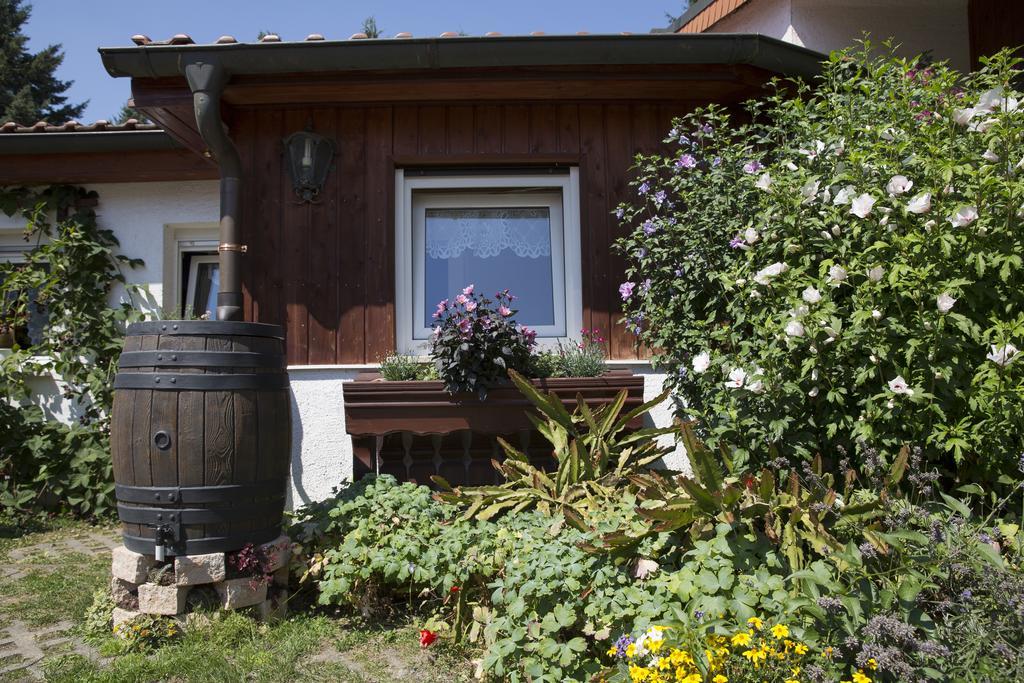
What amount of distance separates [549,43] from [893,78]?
1829mm

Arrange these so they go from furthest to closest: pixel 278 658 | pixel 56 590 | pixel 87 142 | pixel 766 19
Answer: pixel 766 19
pixel 87 142
pixel 56 590
pixel 278 658

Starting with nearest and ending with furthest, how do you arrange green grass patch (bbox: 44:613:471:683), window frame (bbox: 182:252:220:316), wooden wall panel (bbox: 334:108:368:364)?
green grass patch (bbox: 44:613:471:683)
wooden wall panel (bbox: 334:108:368:364)
window frame (bbox: 182:252:220:316)

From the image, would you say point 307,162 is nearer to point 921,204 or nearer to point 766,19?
point 921,204

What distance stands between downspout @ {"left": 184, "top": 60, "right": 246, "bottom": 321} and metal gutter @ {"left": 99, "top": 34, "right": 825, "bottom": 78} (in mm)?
92

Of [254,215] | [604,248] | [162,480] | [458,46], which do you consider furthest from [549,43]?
[162,480]

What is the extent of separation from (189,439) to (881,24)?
5.90 metres

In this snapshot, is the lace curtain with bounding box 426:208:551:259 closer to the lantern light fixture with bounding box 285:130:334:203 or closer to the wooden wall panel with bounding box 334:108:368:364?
the wooden wall panel with bounding box 334:108:368:364

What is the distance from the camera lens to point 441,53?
13.6ft

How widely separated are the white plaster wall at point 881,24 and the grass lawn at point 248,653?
5239 millimetres

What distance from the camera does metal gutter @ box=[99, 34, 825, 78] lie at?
4.11 metres

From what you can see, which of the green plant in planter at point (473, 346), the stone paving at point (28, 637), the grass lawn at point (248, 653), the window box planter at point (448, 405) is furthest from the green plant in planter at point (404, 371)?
the stone paving at point (28, 637)

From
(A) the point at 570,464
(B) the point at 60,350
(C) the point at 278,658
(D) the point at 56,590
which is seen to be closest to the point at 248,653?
(C) the point at 278,658

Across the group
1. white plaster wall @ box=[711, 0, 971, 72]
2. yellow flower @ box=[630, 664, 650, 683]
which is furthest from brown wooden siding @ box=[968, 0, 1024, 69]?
yellow flower @ box=[630, 664, 650, 683]

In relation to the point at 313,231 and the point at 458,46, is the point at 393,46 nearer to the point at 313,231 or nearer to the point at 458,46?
the point at 458,46
